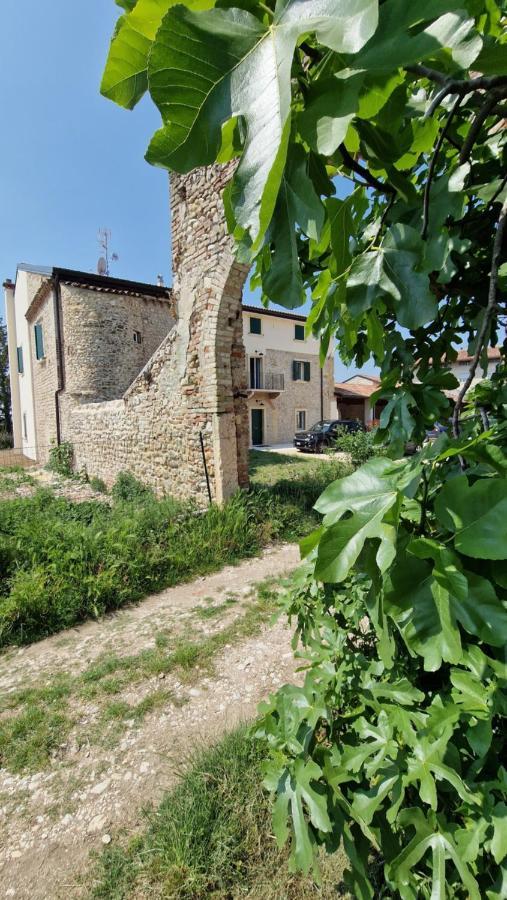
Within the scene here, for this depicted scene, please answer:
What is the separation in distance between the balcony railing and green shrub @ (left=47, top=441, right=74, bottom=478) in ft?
34.9

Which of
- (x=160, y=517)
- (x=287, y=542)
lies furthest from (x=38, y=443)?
(x=287, y=542)

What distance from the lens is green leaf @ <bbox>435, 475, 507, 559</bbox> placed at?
589mm

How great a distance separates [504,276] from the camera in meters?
1.04

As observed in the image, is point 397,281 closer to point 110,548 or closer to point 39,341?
point 110,548

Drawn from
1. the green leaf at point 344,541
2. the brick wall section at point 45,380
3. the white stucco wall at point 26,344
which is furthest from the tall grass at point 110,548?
the white stucco wall at point 26,344

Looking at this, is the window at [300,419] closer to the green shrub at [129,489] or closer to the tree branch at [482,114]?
the green shrub at [129,489]

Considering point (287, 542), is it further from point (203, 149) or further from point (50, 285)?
point (50, 285)

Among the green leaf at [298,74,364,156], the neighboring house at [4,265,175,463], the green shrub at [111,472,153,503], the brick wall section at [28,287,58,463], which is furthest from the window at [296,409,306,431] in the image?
the green leaf at [298,74,364,156]

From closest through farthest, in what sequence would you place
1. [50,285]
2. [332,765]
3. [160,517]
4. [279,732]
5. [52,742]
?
[332,765], [279,732], [52,742], [160,517], [50,285]

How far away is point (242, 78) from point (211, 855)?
260 centimetres

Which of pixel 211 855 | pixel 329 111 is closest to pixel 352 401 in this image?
pixel 211 855

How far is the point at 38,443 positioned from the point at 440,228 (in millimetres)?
18429

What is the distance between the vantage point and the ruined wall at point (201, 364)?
6.23 m

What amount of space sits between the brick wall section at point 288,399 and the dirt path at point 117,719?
18120 mm
